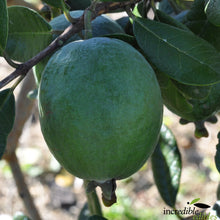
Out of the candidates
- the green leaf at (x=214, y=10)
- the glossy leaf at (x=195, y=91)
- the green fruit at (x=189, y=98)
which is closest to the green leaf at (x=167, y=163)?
the green fruit at (x=189, y=98)

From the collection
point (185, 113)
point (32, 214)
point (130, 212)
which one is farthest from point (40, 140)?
point (185, 113)

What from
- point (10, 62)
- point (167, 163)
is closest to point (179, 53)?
point (10, 62)

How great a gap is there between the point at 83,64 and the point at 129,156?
0.62 feet

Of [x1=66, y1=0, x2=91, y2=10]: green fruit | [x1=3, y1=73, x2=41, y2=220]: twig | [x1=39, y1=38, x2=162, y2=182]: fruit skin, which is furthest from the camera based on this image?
[x1=3, y1=73, x2=41, y2=220]: twig

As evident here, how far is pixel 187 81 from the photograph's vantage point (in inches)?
29.2

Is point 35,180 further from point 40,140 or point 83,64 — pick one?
point 83,64

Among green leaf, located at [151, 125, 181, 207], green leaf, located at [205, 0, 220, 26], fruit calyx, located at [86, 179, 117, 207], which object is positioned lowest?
green leaf, located at [151, 125, 181, 207]

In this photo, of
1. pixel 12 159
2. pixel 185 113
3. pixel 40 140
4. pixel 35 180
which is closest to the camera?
pixel 185 113

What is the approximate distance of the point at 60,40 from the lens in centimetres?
80

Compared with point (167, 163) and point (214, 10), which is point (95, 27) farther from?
point (167, 163)

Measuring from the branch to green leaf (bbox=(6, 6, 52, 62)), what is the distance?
85 mm

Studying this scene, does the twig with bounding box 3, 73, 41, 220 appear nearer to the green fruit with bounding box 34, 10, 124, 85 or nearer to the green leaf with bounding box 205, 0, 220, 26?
the green fruit with bounding box 34, 10, 124, 85

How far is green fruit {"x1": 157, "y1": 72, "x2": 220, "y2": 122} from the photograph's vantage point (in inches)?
32.9

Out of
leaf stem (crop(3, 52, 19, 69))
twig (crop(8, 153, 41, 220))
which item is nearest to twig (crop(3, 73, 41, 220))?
twig (crop(8, 153, 41, 220))
